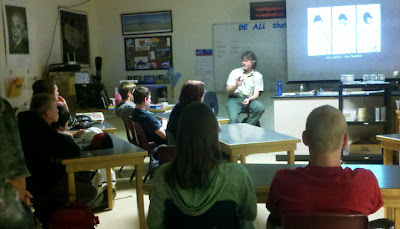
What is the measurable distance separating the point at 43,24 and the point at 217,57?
2700 mm

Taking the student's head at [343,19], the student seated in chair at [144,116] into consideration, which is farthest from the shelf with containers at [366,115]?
the student seated in chair at [144,116]

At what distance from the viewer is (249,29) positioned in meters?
7.13

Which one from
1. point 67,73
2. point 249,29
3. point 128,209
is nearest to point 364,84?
point 249,29

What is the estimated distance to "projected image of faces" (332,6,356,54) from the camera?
21.1 ft

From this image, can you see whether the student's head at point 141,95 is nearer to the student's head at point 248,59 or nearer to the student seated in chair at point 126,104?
the student seated in chair at point 126,104

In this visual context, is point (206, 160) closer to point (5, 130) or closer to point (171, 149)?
point (5, 130)

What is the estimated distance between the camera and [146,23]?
294 inches

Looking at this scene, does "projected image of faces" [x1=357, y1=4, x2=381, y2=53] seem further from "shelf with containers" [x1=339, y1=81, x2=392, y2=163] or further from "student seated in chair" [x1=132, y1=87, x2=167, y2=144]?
"student seated in chair" [x1=132, y1=87, x2=167, y2=144]

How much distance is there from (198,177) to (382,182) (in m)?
0.98

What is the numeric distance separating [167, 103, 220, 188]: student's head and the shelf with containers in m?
4.28

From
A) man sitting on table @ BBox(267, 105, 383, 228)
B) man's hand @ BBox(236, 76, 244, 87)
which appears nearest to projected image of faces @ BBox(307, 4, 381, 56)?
man's hand @ BBox(236, 76, 244, 87)

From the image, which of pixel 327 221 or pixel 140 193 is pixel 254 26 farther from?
pixel 327 221

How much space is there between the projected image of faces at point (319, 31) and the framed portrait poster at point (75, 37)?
3425 millimetres

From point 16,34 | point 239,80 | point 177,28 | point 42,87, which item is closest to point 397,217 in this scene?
point 42,87
